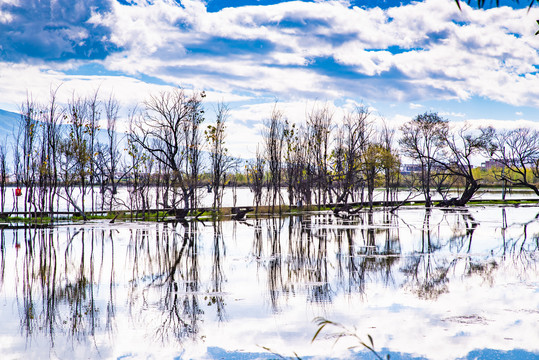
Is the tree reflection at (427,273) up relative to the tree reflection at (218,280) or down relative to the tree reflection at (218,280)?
down

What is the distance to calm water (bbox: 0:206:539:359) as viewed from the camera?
802cm

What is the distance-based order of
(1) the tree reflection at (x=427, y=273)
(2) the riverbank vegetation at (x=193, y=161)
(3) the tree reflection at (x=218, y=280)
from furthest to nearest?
(2) the riverbank vegetation at (x=193, y=161) < (1) the tree reflection at (x=427, y=273) < (3) the tree reflection at (x=218, y=280)

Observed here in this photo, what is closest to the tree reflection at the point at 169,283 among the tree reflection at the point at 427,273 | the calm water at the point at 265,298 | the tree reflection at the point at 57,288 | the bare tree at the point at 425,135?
the calm water at the point at 265,298

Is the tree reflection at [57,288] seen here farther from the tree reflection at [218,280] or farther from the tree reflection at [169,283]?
the tree reflection at [218,280]

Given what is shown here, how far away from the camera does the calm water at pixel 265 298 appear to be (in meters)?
8.02

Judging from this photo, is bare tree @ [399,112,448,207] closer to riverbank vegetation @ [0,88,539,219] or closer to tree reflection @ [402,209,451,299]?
riverbank vegetation @ [0,88,539,219]

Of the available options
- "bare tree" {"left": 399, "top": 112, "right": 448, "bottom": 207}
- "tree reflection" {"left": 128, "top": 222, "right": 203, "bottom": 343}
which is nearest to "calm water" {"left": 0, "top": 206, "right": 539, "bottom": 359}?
"tree reflection" {"left": 128, "top": 222, "right": 203, "bottom": 343}

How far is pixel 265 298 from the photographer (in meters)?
11.3

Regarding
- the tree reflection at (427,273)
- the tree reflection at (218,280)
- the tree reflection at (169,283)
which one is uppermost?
the tree reflection at (169,283)

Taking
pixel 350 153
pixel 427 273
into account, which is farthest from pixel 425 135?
pixel 427 273

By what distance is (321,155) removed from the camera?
173 feet

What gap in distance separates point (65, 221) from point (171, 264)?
21.1 meters

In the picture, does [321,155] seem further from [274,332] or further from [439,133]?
[274,332]

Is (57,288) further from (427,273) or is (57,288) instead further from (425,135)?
(425,135)
